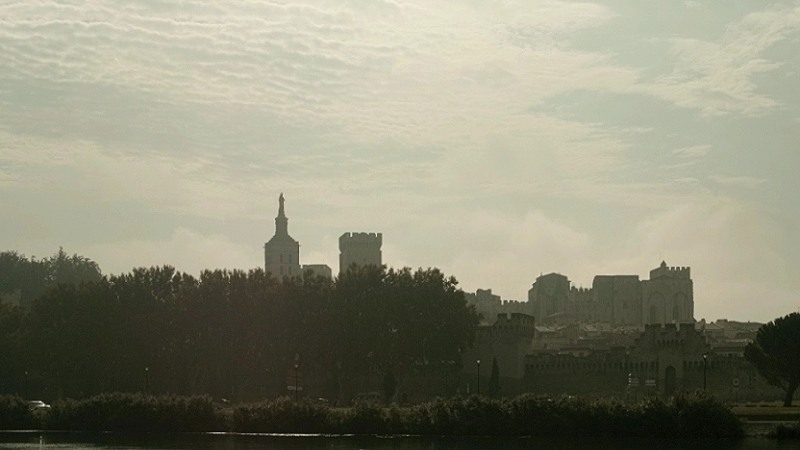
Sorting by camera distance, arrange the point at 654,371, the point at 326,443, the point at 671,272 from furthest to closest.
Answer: the point at 671,272, the point at 654,371, the point at 326,443

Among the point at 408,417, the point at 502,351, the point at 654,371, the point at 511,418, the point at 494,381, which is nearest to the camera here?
the point at 511,418

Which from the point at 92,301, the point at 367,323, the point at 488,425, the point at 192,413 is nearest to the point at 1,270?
the point at 92,301

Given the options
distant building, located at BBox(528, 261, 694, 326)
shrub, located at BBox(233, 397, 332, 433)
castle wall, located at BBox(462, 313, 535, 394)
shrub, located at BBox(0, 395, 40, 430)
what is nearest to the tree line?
castle wall, located at BBox(462, 313, 535, 394)

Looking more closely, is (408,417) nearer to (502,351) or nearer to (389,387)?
(389,387)

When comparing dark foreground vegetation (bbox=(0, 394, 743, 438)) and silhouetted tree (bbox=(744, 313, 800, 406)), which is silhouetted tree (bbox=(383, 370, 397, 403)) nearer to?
dark foreground vegetation (bbox=(0, 394, 743, 438))

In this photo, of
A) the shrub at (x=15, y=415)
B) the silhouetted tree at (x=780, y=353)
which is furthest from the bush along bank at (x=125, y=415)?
the silhouetted tree at (x=780, y=353)

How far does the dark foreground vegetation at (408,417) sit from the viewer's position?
66562mm

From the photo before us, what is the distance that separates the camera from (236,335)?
9356 centimetres

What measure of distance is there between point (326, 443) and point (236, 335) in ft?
92.0

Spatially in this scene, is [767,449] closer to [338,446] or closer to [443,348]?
[338,446]

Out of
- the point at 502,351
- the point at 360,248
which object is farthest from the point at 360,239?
the point at 502,351

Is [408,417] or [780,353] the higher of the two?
[780,353]

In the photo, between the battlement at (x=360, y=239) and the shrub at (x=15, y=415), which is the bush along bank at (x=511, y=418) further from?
the battlement at (x=360, y=239)

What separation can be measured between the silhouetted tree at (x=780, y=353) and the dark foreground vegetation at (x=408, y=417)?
1551 cm
